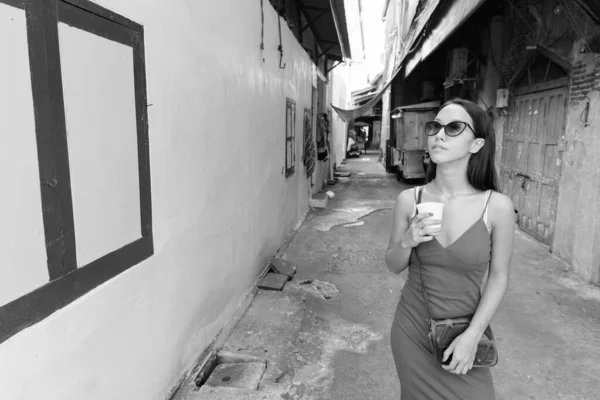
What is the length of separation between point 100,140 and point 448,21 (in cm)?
785

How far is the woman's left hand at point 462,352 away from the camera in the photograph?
164 cm

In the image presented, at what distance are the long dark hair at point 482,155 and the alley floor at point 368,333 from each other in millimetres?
1874

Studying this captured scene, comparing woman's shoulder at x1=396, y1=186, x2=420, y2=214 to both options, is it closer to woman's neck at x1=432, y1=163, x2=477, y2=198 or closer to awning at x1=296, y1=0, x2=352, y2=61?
woman's neck at x1=432, y1=163, x2=477, y2=198

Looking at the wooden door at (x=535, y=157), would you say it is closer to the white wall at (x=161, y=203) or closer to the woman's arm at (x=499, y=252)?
the white wall at (x=161, y=203)

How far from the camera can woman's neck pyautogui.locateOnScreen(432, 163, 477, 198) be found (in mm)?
1847

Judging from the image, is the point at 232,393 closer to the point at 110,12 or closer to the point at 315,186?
the point at 110,12

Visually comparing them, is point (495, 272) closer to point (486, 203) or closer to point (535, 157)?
point (486, 203)

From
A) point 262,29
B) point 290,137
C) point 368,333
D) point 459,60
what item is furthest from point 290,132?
point 459,60

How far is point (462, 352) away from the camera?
5.38 feet

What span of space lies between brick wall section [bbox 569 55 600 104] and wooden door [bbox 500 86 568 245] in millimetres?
498

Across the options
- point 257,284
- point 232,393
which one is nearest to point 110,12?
point 232,393

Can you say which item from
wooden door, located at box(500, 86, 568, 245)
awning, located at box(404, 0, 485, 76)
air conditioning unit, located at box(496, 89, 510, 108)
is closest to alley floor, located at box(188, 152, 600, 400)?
wooden door, located at box(500, 86, 568, 245)

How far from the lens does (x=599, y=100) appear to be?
5133 mm

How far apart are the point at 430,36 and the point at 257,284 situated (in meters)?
8.19
